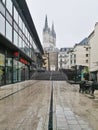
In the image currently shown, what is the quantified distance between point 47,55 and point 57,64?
1195cm

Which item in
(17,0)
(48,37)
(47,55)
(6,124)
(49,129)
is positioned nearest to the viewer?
(49,129)

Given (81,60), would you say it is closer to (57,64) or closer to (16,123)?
(57,64)

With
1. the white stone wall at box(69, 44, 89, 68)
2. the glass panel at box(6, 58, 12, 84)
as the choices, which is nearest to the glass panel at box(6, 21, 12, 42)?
the glass panel at box(6, 58, 12, 84)

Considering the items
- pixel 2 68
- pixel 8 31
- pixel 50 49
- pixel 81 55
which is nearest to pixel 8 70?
pixel 2 68

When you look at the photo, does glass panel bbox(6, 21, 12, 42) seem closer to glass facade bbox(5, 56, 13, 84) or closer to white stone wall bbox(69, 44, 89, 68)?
glass facade bbox(5, 56, 13, 84)

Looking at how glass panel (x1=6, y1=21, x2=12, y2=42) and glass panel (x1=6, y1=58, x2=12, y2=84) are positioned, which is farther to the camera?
glass panel (x1=6, y1=58, x2=12, y2=84)

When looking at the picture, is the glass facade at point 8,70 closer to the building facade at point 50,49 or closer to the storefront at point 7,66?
the storefront at point 7,66

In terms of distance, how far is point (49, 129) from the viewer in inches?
290

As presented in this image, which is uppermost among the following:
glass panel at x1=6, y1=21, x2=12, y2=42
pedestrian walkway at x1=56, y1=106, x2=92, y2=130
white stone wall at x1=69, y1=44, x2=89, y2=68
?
white stone wall at x1=69, y1=44, x2=89, y2=68

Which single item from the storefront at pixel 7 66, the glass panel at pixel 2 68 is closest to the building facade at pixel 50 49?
the storefront at pixel 7 66

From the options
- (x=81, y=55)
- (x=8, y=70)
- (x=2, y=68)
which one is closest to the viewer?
(x=2, y=68)

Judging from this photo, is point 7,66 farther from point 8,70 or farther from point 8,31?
point 8,31

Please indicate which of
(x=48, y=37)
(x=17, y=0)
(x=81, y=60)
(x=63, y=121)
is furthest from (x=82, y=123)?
(x=48, y=37)

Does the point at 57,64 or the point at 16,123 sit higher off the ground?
the point at 57,64
